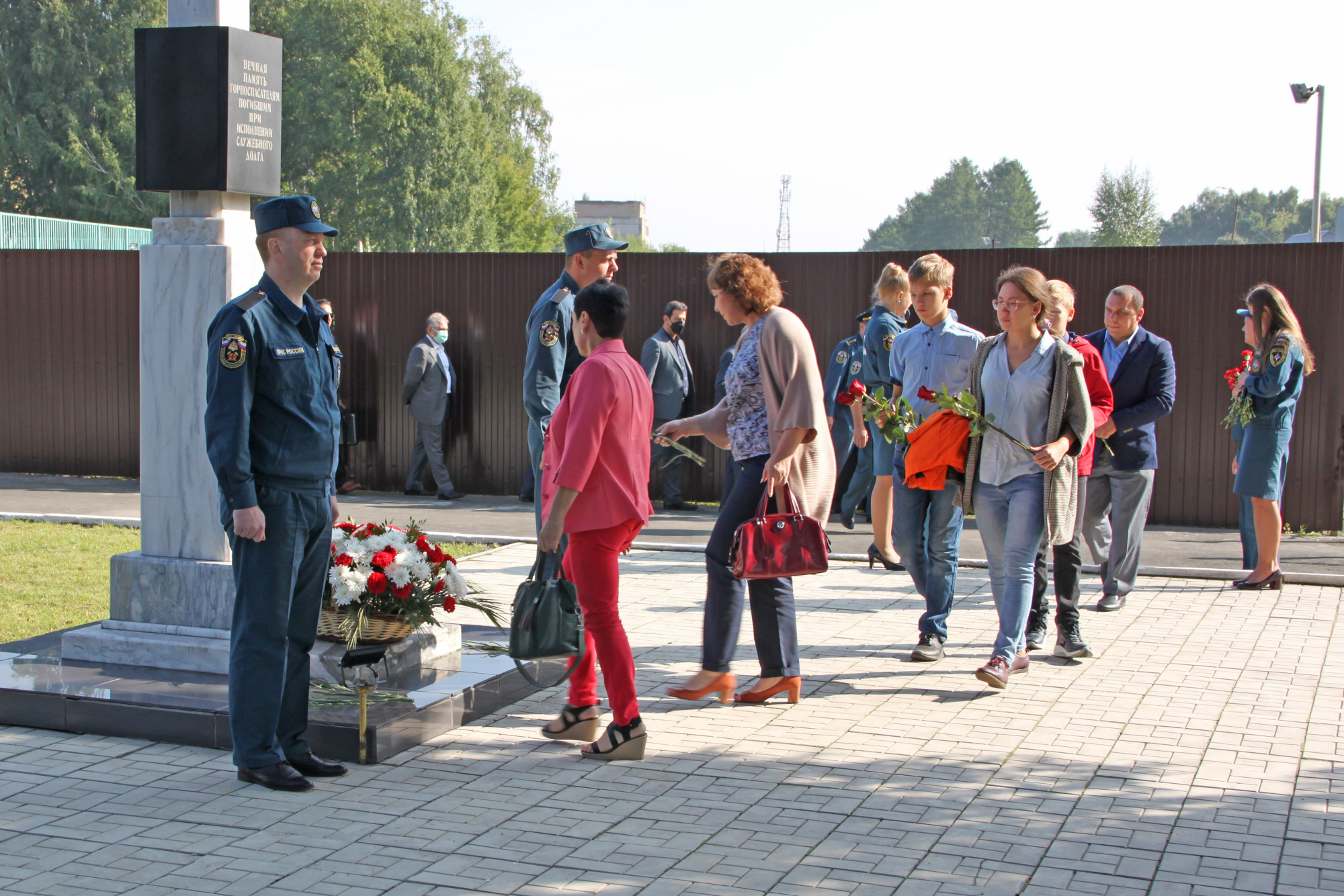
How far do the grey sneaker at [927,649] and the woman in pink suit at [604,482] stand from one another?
210 centimetres

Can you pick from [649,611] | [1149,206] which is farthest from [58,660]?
[1149,206]

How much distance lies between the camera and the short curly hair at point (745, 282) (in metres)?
5.42

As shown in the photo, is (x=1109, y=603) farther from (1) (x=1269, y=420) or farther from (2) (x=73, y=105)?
(2) (x=73, y=105)

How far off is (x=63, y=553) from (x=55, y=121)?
162 feet

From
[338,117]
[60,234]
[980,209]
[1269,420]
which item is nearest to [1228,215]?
[980,209]

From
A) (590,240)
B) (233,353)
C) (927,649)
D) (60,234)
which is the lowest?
(927,649)

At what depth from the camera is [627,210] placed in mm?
172750

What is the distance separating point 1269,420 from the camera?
8.29m

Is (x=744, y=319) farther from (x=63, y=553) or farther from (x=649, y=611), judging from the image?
(x=63, y=553)

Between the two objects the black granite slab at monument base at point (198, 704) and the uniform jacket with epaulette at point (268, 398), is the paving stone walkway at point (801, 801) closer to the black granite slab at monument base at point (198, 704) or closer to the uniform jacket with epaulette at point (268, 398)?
the black granite slab at monument base at point (198, 704)

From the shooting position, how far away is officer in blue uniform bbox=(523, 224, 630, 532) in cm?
610

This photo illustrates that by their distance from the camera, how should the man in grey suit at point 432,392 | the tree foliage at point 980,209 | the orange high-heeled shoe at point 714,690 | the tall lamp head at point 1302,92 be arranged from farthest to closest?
the tree foliage at point 980,209 → the tall lamp head at point 1302,92 → the man in grey suit at point 432,392 → the orange high-heeled shoe at point 714,690

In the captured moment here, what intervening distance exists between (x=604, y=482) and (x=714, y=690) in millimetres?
1327

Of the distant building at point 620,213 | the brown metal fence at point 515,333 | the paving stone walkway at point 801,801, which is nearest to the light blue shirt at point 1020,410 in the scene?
the paving stone walkway at point 801,801
